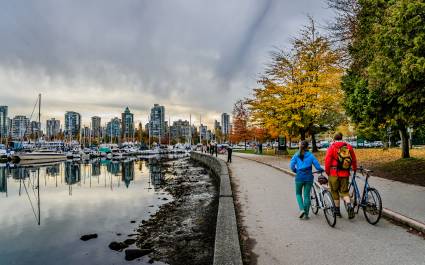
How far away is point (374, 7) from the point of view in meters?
12.9

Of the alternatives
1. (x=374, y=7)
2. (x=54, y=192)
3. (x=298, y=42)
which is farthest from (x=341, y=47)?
(x=54, y=192)

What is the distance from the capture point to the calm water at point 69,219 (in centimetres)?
1011

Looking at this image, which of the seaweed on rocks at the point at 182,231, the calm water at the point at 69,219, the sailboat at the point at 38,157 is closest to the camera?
the seaweed on rocks at the point at 182,231

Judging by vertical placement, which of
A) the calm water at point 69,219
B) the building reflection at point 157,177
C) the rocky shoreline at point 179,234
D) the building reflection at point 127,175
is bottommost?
the calm water at point 69,219

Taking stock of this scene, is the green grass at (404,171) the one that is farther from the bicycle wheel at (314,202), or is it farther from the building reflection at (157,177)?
the building reflection at (157,177)

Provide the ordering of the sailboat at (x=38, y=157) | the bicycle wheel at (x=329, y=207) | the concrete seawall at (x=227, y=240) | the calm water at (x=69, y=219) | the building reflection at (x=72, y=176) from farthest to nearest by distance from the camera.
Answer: the sailboat at (x=38, y=157), the building reflection at (x=72, y=176), the calm water at (x=69, y=219), the bicycle wheel at (x=329, y=207), the concrete seawall at (x=227, y=240)

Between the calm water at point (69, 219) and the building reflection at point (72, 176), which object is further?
the building reflection at point (72, 176)

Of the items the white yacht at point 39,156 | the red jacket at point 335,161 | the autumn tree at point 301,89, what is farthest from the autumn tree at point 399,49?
the white yacht at point 39,156

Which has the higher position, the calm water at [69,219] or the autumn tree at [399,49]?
the autumn tree at [399,49]

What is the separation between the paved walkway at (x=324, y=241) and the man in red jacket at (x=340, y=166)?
74cm

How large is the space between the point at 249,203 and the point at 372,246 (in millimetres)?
4946

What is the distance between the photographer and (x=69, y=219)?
15133 mm

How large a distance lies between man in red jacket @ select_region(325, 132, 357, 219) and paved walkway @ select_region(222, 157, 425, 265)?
738 mm

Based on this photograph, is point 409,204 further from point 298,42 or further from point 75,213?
point 298,42
